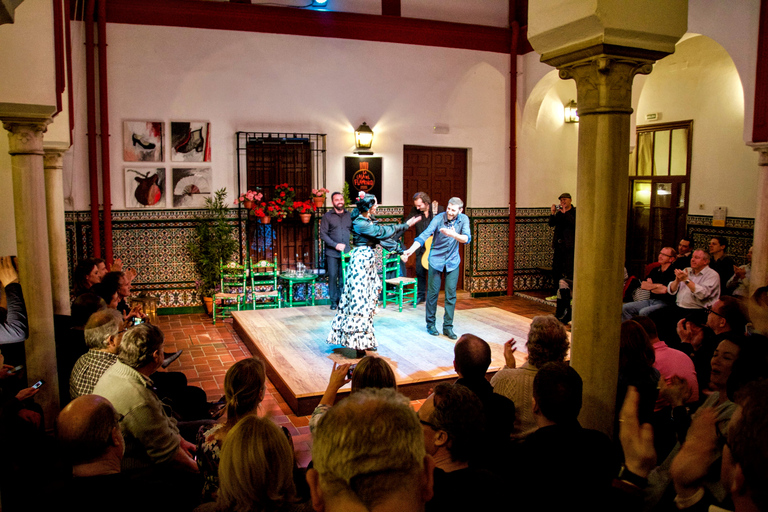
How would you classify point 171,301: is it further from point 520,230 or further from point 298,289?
point 520,230

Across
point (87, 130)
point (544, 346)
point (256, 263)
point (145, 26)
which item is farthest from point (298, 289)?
point (544, 346)

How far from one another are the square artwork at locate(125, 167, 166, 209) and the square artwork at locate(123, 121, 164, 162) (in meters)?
0.16

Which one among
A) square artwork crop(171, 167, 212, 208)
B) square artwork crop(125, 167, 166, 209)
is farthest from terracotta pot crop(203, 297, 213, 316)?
square artwork crop(125, 167, 166, 209)

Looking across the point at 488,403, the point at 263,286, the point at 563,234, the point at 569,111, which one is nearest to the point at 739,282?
the point at 563,234

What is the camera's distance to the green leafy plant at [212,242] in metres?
8.97

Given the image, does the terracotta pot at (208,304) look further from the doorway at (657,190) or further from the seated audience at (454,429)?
the seated audience at (454,429)

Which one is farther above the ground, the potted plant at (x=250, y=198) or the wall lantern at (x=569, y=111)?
the wall lantern at (x=569, y=111)

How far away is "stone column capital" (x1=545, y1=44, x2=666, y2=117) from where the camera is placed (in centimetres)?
297

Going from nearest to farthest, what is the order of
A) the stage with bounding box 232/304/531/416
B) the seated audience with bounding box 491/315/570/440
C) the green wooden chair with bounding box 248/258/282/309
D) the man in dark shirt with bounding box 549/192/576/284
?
the seated audience with bounding box 491/315/570/440 < the stage with bounding box 232/304/531/416 < the green wooden chair with bounding box 248/258/282/309 < the man in dark shirt with bounding box 549/192/576/284

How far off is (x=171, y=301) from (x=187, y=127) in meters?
2.49

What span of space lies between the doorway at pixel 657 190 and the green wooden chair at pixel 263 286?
5472 mm

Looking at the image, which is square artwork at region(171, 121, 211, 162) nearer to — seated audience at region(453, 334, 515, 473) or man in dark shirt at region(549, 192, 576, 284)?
man in dark shirt at region(549, 192, 576, 284)

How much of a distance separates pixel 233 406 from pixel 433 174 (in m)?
8.18

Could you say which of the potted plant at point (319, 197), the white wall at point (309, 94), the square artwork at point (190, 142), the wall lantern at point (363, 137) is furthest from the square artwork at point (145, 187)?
the wall lantern at point (363, 137)
